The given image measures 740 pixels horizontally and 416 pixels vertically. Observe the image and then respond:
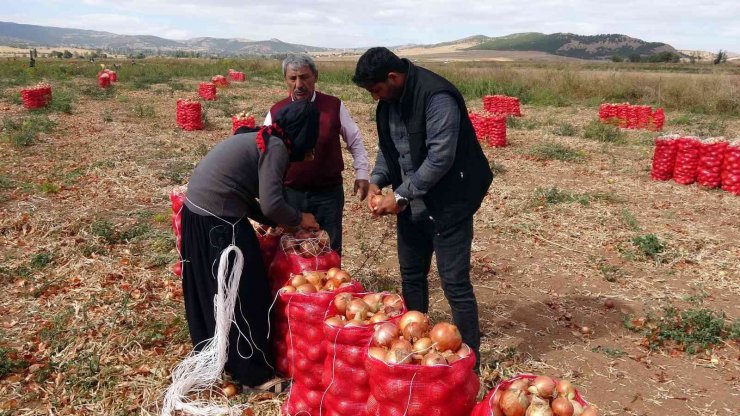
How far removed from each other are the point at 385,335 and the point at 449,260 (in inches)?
37.8

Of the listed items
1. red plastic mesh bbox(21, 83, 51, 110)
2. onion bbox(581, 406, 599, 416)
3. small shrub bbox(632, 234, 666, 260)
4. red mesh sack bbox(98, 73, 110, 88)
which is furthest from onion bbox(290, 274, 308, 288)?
red mesh sack bbox(98, 73, 110, 88)

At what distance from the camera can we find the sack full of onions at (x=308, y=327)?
3.12 metres

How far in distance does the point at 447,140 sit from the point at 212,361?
2096 millimetres

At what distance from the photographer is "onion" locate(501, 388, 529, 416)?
2143mm

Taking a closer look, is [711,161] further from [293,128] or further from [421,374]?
[421,374]

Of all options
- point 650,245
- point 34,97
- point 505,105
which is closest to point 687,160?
point 650,245

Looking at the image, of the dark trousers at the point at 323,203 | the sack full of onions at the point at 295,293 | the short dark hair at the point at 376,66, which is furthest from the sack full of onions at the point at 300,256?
the short dark hair at the point at 376,66

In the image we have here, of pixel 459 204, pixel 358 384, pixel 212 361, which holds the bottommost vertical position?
pixel 212 361

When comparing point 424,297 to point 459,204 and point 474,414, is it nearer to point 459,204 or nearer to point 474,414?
point 459,204

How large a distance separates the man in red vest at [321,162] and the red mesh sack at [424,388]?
72.8 inches

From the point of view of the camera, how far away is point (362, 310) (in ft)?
9.57

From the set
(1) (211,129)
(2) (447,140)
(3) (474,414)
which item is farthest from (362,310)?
(1) (211,129)

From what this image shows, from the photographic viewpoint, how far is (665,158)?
31.5 feet

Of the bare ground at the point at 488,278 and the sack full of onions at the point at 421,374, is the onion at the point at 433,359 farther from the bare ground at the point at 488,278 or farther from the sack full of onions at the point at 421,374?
the bare ground at the point at 488,278
